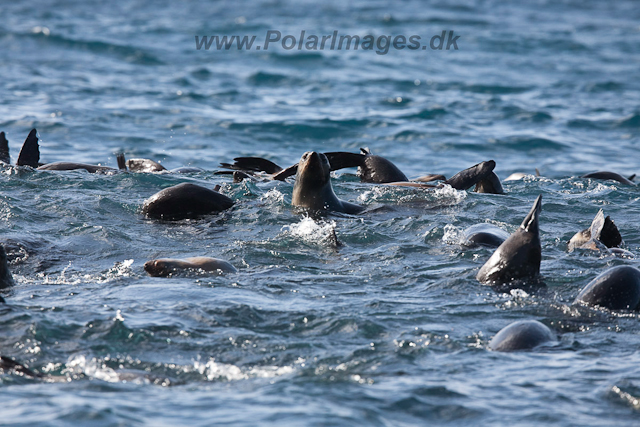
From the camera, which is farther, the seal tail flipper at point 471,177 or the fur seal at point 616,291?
the seal tail flipper at point 471,177

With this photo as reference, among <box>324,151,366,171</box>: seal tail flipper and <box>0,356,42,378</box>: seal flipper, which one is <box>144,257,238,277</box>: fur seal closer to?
<box>0,356,42,378</box>: seal flipper

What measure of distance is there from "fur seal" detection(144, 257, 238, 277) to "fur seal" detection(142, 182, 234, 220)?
161 centimetres

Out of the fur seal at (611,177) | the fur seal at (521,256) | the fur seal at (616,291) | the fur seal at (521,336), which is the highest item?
the fur seal at (611,177)

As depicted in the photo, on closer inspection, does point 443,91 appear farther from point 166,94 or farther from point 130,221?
point 130,221

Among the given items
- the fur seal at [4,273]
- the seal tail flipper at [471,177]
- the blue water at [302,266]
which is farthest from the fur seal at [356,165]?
the fur seal at [4,273]

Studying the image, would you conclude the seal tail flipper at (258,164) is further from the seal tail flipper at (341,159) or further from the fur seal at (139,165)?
the seal tail flipper at (341,159)

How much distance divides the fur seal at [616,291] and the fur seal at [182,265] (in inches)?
99.0

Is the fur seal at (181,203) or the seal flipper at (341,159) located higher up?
the seal flipper at (341,159)

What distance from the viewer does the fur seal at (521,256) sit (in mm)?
5504

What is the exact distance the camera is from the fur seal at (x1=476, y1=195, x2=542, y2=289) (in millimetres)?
5504

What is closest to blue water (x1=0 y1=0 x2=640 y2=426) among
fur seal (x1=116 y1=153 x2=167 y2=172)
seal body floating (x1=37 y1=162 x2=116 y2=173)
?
seal body floating (x1=37 y1=162 x2=116 y2=173)

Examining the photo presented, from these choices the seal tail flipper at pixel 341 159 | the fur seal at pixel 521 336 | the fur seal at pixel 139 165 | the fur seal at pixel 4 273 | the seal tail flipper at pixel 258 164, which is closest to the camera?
the fur seal at pixel 521 336

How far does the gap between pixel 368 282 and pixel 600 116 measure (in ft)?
39.2

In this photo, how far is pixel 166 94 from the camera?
16.9 metres
